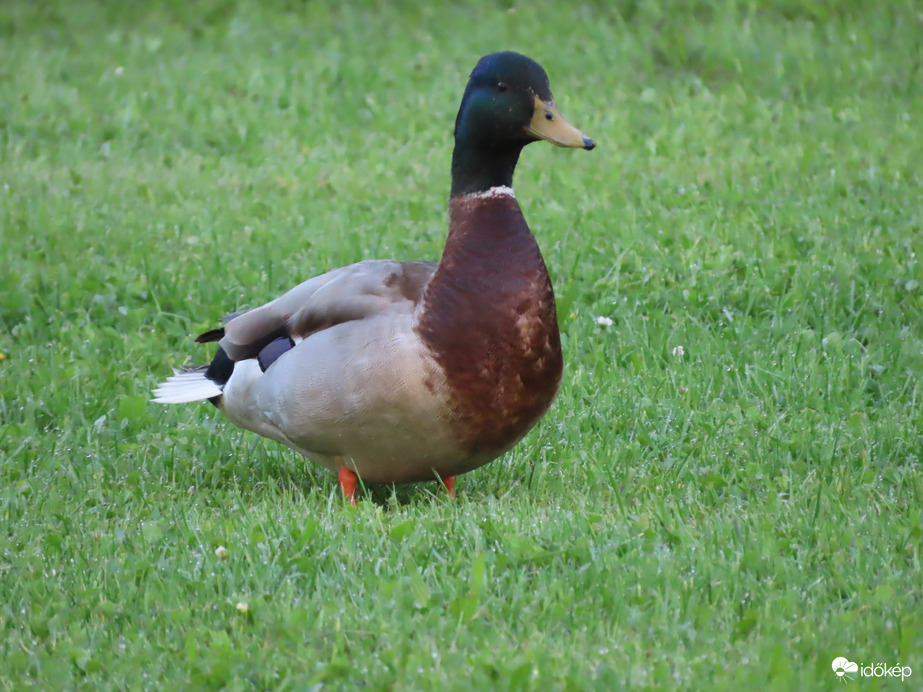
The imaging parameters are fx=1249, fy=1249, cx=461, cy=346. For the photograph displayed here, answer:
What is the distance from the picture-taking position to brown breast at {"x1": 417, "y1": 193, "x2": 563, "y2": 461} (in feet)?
12.7

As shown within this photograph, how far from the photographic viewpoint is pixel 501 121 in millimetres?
4074

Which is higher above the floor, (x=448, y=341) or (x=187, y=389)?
(x=448, y=341)

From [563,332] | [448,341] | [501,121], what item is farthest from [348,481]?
[563,332]

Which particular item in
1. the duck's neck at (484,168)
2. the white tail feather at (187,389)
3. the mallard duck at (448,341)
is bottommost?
the white tail feather at (187,389)

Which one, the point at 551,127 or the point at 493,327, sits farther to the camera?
the point at 551,127

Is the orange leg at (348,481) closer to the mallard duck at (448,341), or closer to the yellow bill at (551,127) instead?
the mallard duck at (448,341)

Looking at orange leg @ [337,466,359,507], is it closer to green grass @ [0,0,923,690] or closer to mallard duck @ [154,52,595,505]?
mallard duck @ [154,52,595,505]

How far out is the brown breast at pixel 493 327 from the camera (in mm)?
3857

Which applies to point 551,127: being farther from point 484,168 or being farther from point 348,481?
point 348,481

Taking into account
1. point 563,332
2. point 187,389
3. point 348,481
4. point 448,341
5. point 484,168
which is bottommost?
point 563,332

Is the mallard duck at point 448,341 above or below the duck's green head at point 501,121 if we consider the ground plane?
below

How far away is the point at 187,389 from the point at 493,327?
1.41m

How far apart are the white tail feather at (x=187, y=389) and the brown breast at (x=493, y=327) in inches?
42.5

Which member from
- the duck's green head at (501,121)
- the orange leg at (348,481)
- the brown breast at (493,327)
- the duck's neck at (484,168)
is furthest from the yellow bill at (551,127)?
the orange leg at (348,481)
